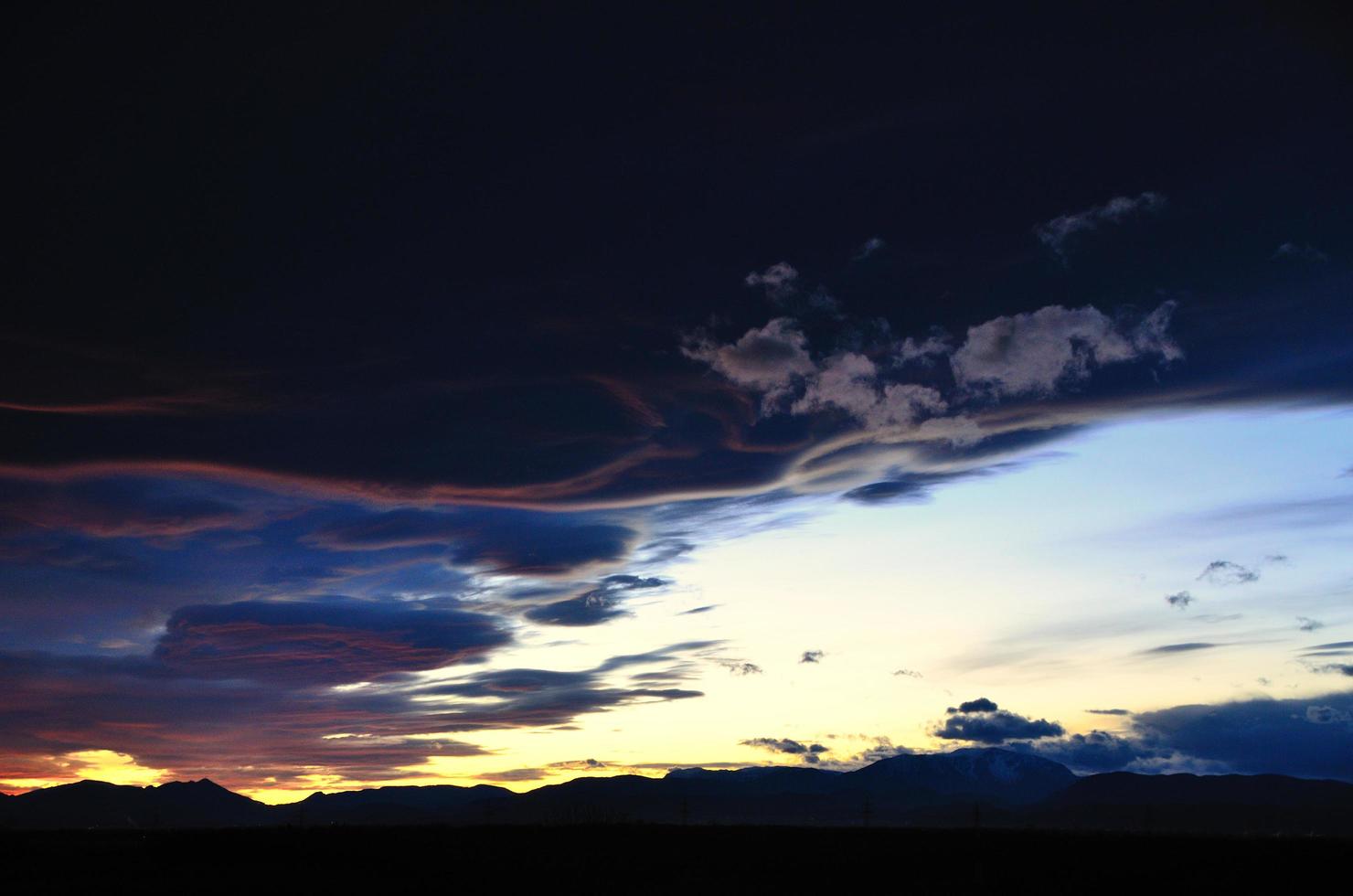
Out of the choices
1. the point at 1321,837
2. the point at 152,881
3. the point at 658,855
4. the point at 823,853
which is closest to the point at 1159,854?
the point at 1321,837

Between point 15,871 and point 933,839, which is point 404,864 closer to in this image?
point 15,871

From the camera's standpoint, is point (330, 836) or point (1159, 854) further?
point (330, 836)

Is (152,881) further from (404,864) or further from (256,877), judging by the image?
(404,864)

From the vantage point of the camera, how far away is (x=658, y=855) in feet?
212

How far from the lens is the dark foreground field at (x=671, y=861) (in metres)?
57.1

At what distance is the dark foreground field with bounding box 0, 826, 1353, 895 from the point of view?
57125 mm

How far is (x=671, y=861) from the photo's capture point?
6350cm

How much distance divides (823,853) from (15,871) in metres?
45.4

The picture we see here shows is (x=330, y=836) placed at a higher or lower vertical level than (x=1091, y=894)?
higher

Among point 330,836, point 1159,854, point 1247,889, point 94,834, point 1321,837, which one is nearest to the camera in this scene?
point 1247,889

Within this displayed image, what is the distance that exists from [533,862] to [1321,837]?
44860 mm

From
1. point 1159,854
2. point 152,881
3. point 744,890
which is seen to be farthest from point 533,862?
point 1159,854

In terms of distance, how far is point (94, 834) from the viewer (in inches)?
2987

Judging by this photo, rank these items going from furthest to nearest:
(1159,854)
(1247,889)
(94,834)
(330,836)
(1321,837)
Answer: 1. (94,834)
2. (330,836)
3. (1321,837)
4. (1159,854)
5. (1247,889)
